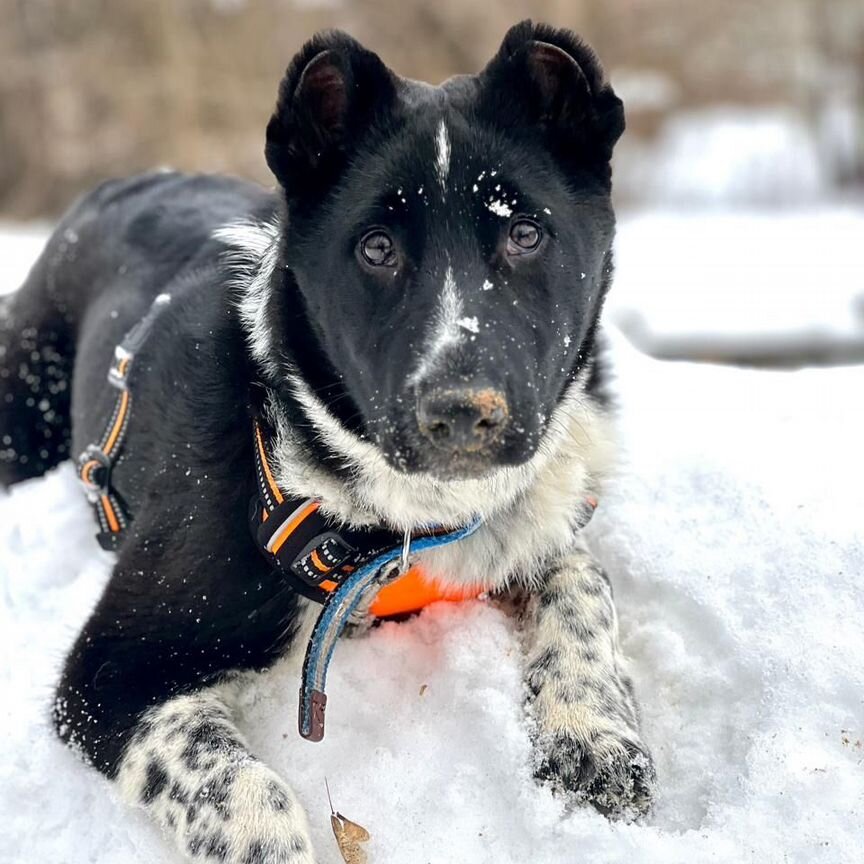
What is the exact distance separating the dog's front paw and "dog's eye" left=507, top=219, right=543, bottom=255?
1.13 metres

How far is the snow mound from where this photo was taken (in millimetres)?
2242

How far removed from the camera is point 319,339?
263 centimetres

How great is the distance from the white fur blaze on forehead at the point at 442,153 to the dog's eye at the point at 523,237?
195 mm

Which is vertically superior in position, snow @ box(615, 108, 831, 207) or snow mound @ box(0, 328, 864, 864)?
snow mound @ box(0, 328, 864, 864)

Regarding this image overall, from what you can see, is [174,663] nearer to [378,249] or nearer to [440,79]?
[378,249]

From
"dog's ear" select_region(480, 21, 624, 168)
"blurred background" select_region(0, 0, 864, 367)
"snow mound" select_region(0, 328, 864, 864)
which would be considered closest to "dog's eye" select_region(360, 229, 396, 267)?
"dog's ear" select_region(480, 21, 624, 168)

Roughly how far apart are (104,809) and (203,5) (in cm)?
1443

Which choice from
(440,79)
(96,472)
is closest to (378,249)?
(96,472)

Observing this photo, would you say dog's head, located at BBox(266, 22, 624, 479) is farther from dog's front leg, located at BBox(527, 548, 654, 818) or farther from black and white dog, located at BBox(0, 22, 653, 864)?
dog's front leg, located at BBox(527, 548, 654, 818)

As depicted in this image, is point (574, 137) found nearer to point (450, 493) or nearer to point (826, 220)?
point (450, 493)

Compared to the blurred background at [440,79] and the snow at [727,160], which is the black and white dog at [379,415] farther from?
the snow at [727,160]

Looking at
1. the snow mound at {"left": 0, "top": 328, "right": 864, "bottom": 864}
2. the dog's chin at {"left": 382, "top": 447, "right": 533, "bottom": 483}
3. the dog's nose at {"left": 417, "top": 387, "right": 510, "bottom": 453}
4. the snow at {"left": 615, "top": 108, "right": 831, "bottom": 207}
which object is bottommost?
the snow at {"left": 615, "top": 108, "right": 831, "bottom": 207}

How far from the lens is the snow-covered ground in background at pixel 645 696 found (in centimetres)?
224

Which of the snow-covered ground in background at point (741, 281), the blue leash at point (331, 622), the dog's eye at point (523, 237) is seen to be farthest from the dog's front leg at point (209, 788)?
the snow-covered ground in background at point (741, 281)
